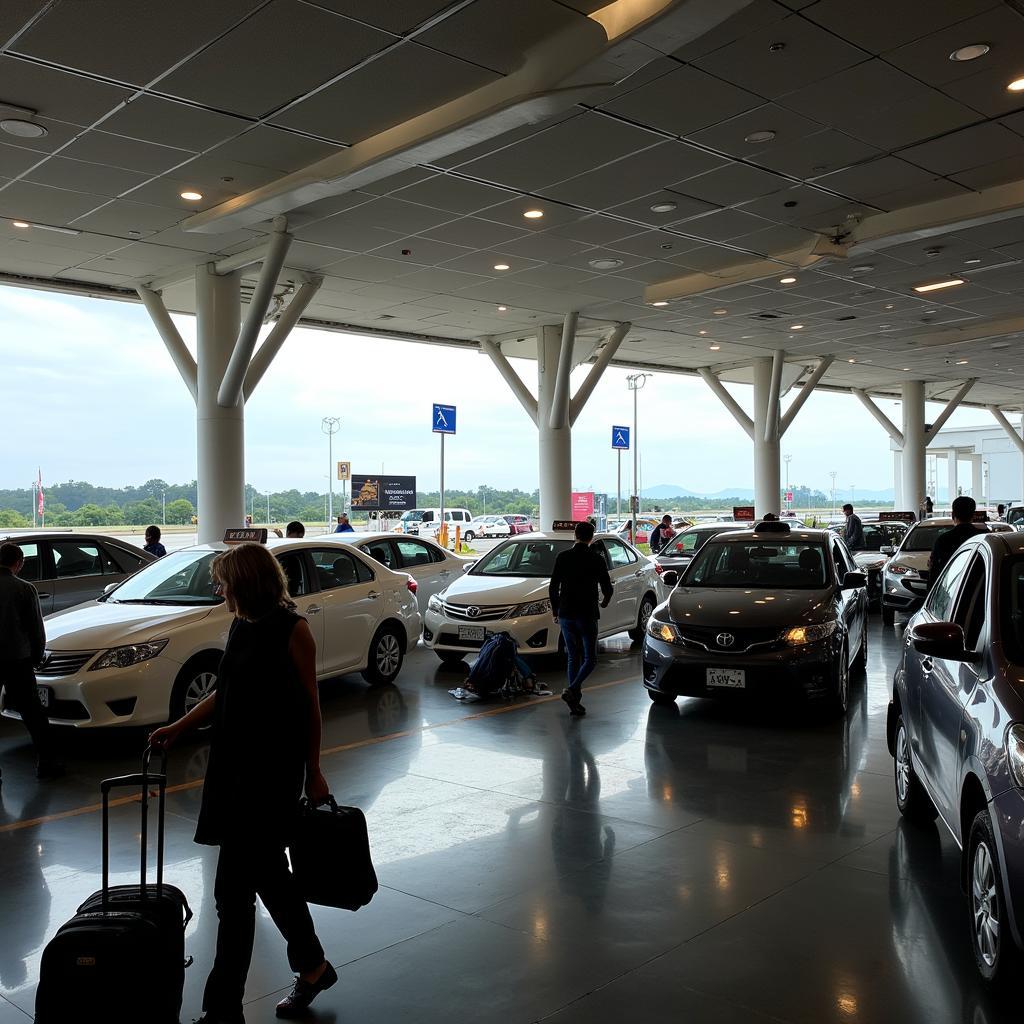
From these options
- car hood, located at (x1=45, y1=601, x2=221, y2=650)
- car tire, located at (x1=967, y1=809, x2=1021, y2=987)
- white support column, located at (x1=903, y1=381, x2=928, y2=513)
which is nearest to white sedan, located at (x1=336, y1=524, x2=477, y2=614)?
car hood, located at (x1=45, y1=601, x2=221, y2=650)

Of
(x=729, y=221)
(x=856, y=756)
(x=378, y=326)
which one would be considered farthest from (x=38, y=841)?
(x=378, y=326)

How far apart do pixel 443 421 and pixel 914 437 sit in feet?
63.3

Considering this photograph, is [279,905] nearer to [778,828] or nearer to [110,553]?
[778,828]

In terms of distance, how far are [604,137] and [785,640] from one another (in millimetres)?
5293

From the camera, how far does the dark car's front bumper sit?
24.9 feet

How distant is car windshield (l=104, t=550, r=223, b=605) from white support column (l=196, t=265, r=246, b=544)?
574cm

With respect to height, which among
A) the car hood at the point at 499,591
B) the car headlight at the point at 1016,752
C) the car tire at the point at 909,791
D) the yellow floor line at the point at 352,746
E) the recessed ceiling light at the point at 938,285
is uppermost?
the recessed ceiling light at the point at 938,285

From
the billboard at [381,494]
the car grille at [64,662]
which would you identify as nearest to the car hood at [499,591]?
the car grille at [64,662]

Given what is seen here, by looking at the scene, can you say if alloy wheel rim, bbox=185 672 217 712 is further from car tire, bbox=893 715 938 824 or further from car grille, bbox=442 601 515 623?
car tire, bbox=893 715 938 824

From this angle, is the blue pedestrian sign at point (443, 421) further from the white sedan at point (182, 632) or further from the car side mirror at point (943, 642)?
the car side mirror at point (943, 642)

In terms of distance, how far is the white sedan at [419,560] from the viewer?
12.4m

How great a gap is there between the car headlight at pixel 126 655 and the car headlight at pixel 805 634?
16.2 feet

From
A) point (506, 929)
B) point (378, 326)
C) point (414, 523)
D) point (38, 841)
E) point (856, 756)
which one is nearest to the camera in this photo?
point (506, 929)

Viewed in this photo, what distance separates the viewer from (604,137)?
9.57 metres
